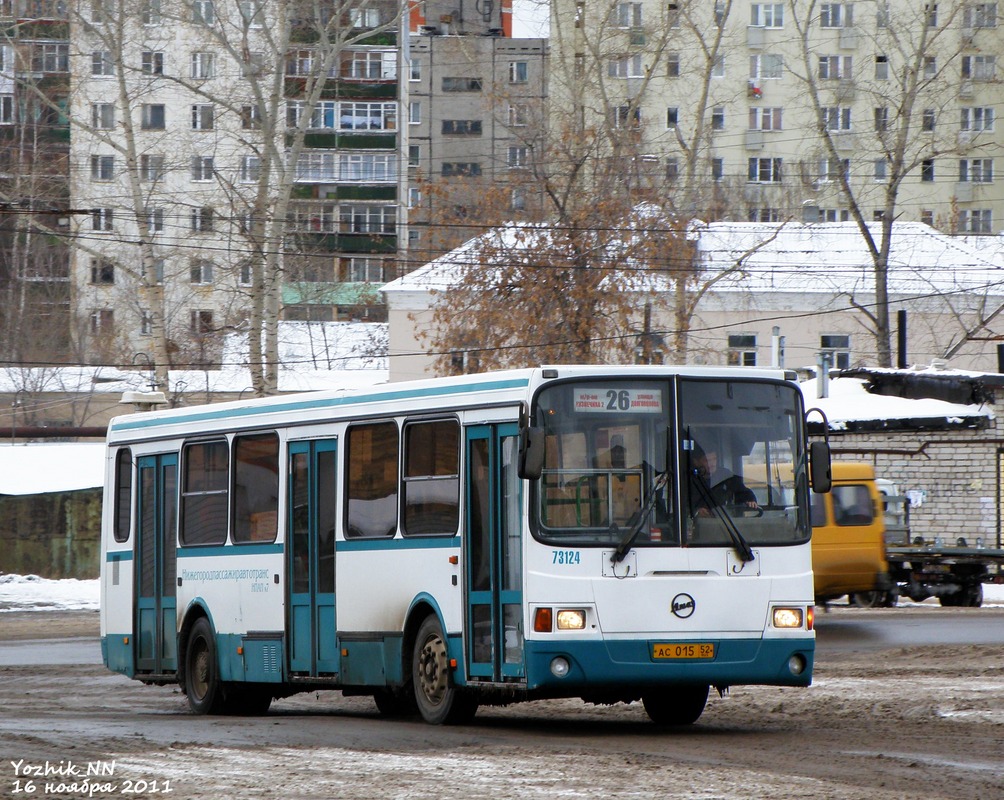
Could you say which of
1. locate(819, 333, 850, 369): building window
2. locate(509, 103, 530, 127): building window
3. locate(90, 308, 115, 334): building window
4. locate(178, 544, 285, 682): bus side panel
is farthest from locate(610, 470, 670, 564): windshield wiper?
locate(90, 308, 115, 334): building window

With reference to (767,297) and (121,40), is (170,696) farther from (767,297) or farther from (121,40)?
(767,297)

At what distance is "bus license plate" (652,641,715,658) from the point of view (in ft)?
38.8

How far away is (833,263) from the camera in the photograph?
6234 centimetres

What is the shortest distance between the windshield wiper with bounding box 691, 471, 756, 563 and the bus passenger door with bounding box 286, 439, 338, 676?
3315mm

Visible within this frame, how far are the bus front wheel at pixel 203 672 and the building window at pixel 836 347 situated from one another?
156 ft

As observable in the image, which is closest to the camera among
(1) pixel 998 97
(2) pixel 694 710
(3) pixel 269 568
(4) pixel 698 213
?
(2) pixel 694 710

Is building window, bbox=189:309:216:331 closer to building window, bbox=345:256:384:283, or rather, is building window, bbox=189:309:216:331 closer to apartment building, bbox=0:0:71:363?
apartment building, bbox=0:0:71:363

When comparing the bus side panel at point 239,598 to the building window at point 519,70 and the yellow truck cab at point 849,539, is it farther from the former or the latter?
the building window at point 519,70

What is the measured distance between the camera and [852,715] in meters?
13.3

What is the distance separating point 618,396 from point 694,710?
8.24ft

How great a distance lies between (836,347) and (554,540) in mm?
51473

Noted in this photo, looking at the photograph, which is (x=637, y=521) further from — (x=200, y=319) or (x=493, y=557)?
(x=200, y=319)

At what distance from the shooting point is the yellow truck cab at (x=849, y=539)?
27.7 metres

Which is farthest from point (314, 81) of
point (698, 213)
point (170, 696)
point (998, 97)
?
point (998, 97)
